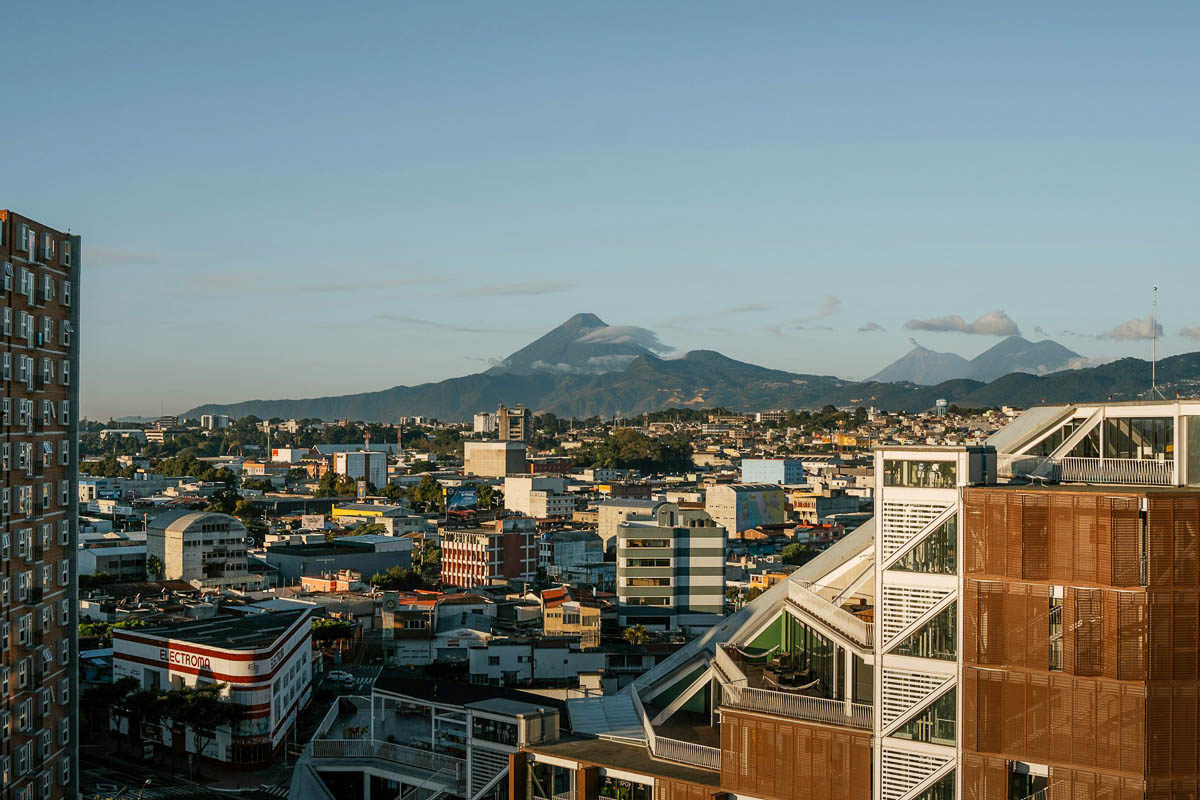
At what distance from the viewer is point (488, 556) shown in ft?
185

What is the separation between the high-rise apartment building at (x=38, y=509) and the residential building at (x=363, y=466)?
102 m

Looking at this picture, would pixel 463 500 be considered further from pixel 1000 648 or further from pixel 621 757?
Answer: pixel 1000 648

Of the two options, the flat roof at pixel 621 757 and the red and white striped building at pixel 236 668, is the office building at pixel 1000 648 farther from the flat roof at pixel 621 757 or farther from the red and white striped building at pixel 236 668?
the red and white striped building at pixel 236 668

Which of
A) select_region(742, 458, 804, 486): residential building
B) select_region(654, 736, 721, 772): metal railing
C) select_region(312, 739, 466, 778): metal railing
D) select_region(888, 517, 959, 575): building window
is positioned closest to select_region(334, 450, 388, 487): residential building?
select_region(742, 458, 804, 486): residential building

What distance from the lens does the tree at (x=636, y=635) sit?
38.3 metres

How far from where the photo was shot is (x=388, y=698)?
19547 mm

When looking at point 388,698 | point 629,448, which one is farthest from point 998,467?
point 629,448

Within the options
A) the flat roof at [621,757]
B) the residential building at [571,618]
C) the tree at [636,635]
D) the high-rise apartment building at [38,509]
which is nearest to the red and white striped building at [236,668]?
the high-rise apartment building at [38,509]

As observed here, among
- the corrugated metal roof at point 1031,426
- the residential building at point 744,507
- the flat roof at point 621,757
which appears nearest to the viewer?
the corrugated metal roof at point 1031,426

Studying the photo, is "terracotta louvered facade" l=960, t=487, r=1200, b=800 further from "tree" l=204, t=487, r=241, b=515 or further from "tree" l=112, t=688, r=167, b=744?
"tree" l=204, t=487, r=241, b=515

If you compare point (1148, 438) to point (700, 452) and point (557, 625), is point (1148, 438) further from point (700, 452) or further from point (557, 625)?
point (700, 452)

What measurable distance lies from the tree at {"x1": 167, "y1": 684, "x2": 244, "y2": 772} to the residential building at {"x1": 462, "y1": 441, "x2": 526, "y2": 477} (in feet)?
343

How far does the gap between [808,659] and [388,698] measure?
7.61 meters

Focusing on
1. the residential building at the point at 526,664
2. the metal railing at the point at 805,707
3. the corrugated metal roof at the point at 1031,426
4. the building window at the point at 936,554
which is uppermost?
the corrugated metal roof at the point at 1031,426
